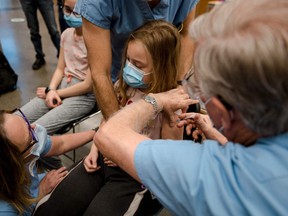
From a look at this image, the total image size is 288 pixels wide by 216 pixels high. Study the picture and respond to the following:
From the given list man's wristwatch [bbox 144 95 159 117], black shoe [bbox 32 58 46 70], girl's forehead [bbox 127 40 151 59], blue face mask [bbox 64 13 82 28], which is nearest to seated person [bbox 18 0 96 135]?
blue face mask [bbox 64 13 82 28]

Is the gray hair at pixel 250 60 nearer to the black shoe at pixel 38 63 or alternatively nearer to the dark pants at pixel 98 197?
the dark pants at pixel 98 197

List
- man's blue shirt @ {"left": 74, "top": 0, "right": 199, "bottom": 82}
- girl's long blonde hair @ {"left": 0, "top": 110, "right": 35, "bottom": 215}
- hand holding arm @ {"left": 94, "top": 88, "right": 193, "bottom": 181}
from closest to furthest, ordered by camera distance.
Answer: hand holding arm @ {"left": 94, "top": 88, "right": 193, "bottom": 181}
girl's long blonde hair @ {"left": 0, "top": 110, "right": 35, "bottom": 215}
man's blue shirt @ {"left": 74, "top": 0, "right": 199, "bottom": 82}

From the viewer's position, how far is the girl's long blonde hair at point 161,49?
3.72ft

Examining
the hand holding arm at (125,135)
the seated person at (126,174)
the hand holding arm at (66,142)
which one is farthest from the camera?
the hand holding arm at (66,142)

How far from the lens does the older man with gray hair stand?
464 millimetres

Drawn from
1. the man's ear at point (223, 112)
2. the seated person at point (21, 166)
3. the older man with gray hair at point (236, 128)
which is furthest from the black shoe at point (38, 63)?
the man's ear at point (223, 112)

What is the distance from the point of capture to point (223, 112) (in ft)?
1.78

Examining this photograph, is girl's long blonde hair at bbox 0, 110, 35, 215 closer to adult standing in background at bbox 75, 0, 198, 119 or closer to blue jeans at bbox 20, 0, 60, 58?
adult standing in background at bbox 75, 0, 198, 119

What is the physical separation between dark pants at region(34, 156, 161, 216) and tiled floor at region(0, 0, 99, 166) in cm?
49

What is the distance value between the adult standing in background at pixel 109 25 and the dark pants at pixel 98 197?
334 mm

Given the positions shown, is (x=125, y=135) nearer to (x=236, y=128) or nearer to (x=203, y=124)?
(x=236, y=128)

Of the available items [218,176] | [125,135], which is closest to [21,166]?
[125,135]

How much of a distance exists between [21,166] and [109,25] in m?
0.72

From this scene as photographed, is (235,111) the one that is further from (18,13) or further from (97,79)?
(18,13)
